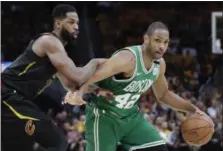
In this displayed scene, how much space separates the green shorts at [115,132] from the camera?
191 inches

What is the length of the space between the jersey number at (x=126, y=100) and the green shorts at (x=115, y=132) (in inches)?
4.3

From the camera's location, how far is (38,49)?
182 inches

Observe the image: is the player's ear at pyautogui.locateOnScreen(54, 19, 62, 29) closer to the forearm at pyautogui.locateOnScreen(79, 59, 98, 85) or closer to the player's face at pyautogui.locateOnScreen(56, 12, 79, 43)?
the player's face at pyautogui.locateOnScreen(56, 12, 79, 43)

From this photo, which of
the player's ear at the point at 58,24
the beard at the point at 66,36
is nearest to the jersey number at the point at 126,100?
the beard at the point at 66,36

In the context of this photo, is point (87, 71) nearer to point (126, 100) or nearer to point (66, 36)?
point (66, 36)

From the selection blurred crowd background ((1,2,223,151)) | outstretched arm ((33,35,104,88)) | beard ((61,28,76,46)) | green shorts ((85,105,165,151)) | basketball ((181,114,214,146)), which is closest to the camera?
outstretched arm ((33,35,104,88))

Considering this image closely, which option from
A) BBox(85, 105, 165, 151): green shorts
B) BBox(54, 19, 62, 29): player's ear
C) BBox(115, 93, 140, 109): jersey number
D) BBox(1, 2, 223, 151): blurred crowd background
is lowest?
BBox(1, 2, 223, 151): blurred crowd background

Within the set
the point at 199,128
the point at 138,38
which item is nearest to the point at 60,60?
the point at 199,128

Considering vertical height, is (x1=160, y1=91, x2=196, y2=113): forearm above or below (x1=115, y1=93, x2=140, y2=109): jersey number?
below

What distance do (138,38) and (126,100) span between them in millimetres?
7361

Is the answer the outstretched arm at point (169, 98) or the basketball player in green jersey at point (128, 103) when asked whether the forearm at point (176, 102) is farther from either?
the basketball player in green jersey at point (128, 103)

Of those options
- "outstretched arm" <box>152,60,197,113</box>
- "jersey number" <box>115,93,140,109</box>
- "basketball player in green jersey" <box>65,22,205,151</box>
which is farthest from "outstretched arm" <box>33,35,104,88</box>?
"outstretched arm" <box>152,60,197,113</box>

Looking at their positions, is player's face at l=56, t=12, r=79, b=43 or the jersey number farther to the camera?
the jersey number

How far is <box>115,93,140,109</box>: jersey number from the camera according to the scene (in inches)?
194
